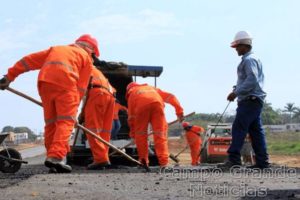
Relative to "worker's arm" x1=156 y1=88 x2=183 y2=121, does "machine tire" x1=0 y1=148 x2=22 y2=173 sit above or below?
below

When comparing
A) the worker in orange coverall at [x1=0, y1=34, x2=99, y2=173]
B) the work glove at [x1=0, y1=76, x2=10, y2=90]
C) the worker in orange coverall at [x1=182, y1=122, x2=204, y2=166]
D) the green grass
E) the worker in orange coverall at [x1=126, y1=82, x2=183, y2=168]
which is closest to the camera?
the worker in orange coverall at [x1=0, y1=34, x2=99, y2=173]

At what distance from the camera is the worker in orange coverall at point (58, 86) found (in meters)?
6.87

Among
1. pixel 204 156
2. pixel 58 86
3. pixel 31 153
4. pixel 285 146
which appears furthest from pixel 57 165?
pixel 285 146

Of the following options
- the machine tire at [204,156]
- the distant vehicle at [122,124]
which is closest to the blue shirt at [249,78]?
the distant vehicle at [122,124]

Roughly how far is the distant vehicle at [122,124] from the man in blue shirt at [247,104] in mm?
3629

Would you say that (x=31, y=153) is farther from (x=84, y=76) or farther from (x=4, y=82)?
(x=84, y=76)

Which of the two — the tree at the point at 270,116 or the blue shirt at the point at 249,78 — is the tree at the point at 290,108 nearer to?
the tree at the point at 270,116

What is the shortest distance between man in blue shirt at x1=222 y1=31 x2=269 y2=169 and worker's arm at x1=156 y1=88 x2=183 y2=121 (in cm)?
327

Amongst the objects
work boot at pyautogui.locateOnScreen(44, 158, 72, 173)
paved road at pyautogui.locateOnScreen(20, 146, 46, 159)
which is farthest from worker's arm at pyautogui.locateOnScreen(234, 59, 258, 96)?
paved road at pyautogui.locateOnScreen(20, 146, 46, 159)

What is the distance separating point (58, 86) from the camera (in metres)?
7.04

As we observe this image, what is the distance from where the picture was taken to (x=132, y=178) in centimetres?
624

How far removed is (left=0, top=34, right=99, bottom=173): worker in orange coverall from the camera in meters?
6.87

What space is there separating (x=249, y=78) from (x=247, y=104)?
0.36 meters

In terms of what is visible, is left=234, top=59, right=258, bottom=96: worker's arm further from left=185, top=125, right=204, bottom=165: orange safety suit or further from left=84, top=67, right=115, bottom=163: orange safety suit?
left=185, top=125, right=204, bottom=165: orange safety suit
